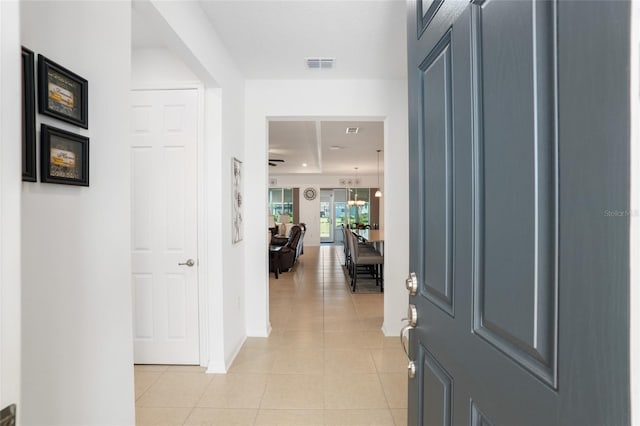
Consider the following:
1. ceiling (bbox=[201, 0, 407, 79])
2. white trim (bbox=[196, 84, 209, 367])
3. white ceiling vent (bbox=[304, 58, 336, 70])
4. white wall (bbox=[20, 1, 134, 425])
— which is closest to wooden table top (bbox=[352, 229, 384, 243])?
ceiling (bbox=[201, 0, 407, 79])

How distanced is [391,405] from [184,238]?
2.09m

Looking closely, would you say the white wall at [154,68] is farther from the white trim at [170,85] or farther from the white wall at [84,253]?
the white wall at [84,253]

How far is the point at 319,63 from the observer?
323 cm

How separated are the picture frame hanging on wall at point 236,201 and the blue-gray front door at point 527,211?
2.32 metres

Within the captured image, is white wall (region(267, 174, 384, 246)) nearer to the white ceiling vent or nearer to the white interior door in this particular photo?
the white ceiling vent

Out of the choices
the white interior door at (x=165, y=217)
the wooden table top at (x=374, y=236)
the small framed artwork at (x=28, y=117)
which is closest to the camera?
the small framed artwork at (x=28, y=117)

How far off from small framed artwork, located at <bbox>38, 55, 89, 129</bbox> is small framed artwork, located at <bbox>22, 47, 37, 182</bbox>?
0.03 metres

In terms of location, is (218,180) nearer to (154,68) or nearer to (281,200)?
(154,68)

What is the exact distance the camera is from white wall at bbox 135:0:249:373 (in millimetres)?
2488

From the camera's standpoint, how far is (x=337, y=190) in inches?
531

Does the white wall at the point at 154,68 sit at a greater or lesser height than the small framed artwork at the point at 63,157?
greater
